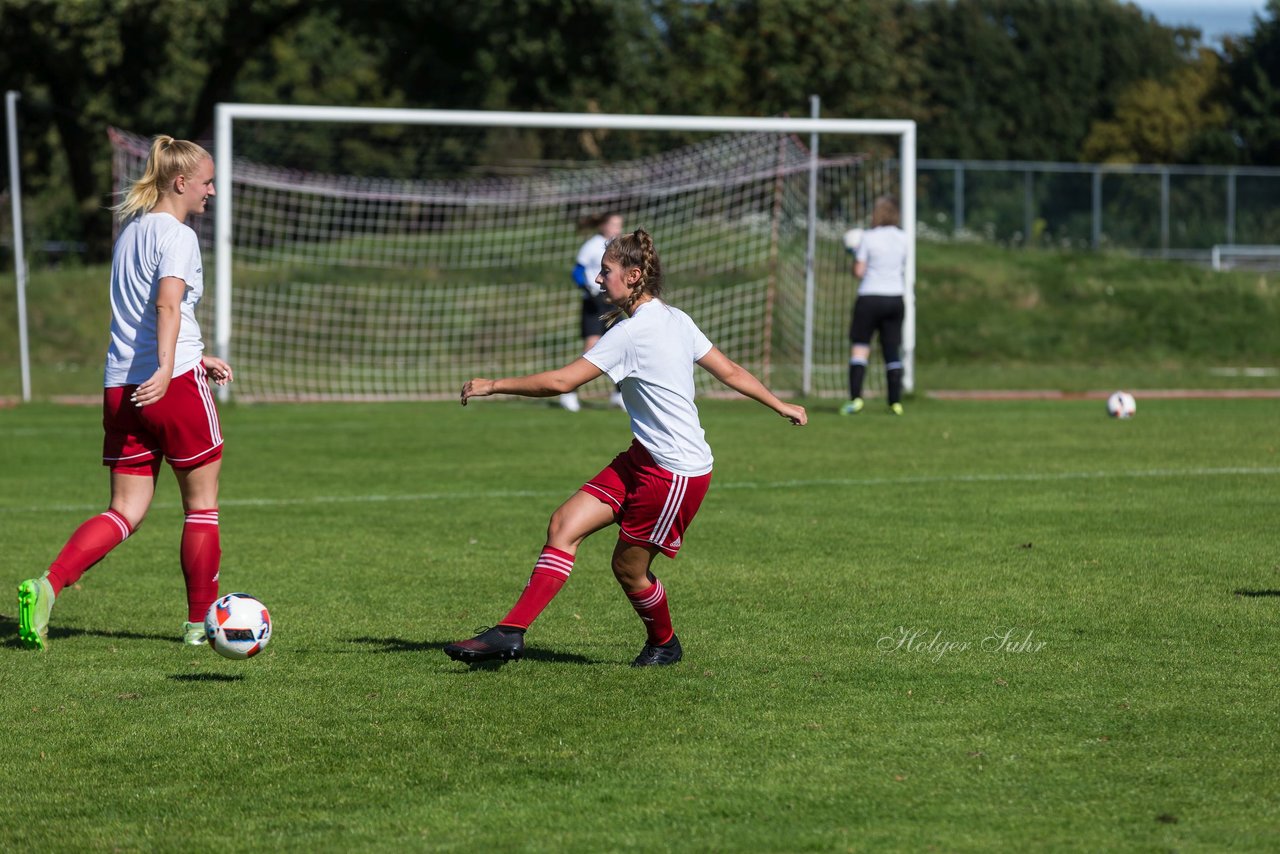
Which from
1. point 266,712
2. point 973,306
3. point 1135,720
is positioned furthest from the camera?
point 973,306

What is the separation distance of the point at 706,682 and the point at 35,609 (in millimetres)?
2651

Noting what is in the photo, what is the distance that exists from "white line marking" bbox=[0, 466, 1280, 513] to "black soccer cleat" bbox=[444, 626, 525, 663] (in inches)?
201

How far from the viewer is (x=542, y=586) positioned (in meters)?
6.02

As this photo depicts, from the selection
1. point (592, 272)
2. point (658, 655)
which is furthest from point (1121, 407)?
point (658, 655)

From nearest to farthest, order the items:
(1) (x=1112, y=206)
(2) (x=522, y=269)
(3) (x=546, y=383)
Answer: (3) (x=546, y=383) → (2) (x=522, y=269) → (1) (x=1112, y=206)

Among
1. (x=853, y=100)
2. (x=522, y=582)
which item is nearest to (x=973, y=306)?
(x=853, y=100)

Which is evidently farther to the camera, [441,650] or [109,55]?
[109,55]

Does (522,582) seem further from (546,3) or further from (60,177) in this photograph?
(60,177)

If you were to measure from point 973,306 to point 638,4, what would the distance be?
9.76 m

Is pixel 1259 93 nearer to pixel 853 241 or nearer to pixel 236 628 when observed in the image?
pixel 853 241

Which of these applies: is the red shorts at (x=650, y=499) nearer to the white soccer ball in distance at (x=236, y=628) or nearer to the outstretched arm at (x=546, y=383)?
the outstretched arm at (x=546, y=383)

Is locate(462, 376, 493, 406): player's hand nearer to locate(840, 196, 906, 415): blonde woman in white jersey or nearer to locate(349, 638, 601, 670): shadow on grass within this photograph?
locate(349, 638, 601, 670): shadow on grass

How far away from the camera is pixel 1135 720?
514 cm

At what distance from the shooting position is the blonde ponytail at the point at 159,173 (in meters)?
6.32
